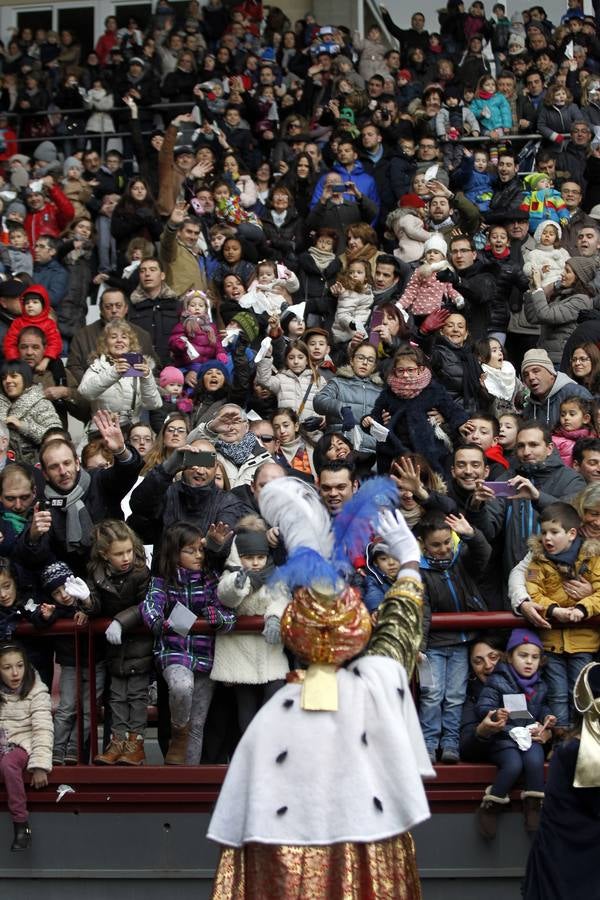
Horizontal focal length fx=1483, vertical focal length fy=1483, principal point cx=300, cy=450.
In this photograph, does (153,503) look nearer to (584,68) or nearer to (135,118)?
(135,118)

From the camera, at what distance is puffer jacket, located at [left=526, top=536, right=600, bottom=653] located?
26.0 feet

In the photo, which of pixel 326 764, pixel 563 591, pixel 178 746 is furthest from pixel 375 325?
pixel 326 764

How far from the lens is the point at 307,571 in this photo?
5.67 m

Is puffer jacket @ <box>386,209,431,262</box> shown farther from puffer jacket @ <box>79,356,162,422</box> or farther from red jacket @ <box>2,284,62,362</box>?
puffer jacket @ <box>79,356,162,422</box>

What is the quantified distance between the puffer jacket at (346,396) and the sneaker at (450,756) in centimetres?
359

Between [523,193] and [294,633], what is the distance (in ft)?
35.5

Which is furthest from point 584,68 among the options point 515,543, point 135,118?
point 515,543

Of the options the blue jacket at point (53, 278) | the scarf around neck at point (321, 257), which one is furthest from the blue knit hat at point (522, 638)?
the blue jacket at point (53, 278)

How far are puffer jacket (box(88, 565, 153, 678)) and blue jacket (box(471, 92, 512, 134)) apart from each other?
11.4 meters

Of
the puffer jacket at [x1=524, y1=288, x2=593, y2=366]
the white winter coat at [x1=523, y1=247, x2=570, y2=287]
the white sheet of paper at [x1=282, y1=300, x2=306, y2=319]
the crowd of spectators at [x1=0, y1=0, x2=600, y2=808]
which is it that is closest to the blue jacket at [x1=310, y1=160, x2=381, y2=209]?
the crowd of spectators at [x1=0, y1=0, x2=600, y2=808]

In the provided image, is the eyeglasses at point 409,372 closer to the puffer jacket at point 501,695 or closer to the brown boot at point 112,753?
the puffer jacket at point 501,695

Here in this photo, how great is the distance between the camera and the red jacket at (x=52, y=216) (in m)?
16.8

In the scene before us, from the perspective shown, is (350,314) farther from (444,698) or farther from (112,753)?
(112,753)

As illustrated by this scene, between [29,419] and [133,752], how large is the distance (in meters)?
3.84
